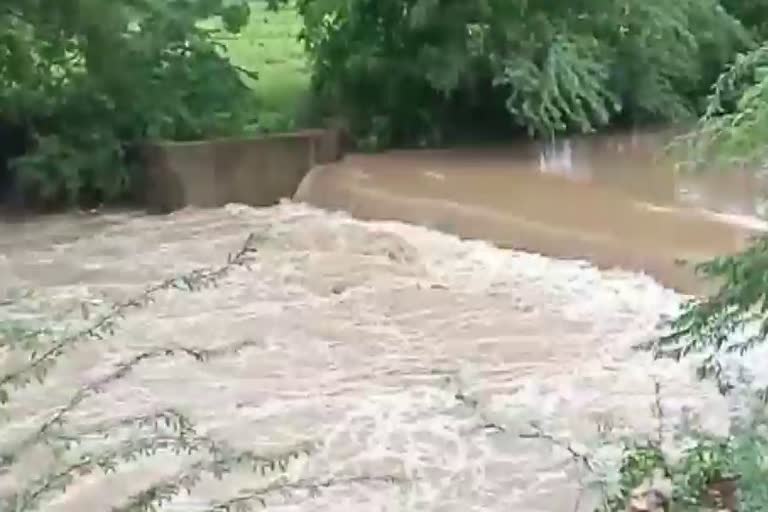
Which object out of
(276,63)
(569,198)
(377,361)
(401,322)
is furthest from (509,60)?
(377,361)

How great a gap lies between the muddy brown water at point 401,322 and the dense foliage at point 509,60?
24.8 inches

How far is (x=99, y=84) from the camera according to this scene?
406 inches

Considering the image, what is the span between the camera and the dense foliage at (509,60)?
10.5m

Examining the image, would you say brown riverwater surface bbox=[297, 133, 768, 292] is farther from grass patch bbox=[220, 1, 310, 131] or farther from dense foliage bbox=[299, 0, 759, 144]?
grass patch bbox=[220, 1, 310, 131]

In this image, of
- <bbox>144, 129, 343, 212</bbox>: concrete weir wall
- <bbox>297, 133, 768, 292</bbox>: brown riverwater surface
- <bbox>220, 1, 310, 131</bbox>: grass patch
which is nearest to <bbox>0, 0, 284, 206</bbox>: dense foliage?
<bbox>144, 129, 343, 212</bbox>: concrete weir wall

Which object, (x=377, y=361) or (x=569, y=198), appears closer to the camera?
(x=377, y=361)

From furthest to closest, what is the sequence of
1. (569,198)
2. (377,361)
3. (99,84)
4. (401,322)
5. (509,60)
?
1. (509,60)
2. (99,84)
3. (569,198)
4. (401,322)
5. (377,361)

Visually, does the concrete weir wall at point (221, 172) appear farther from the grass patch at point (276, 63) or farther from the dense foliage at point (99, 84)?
the grass patch at point (276, 63)

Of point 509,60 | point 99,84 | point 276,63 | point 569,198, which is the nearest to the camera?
point 569,198

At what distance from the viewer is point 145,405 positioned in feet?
20.0

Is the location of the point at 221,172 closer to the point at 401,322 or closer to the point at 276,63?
the point at 276,63

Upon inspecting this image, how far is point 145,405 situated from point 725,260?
3337mm

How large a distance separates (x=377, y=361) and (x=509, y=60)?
176 inches

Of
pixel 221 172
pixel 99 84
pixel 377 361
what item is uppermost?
pixel 99 84
